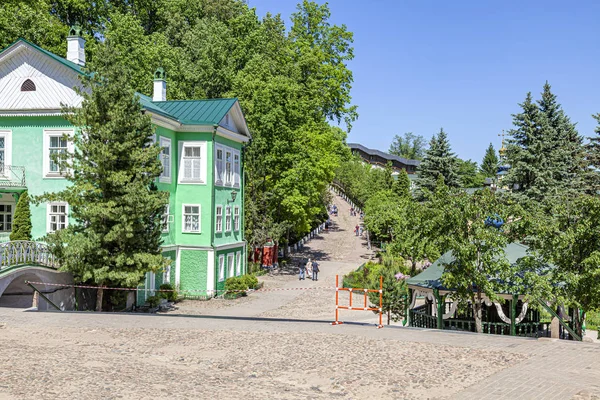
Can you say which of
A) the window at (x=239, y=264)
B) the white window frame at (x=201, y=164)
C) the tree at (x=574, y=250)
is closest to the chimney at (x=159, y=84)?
the white window frame at (x=201, y=164)

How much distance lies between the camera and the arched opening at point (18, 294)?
22703 millimetres

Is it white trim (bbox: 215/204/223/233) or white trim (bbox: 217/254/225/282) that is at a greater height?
white trim (bbox: 215/204/223/233)

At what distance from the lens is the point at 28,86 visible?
26.1m

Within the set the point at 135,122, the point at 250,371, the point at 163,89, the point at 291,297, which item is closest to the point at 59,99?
the point at 135,122

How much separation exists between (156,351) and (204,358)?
51.3 inches

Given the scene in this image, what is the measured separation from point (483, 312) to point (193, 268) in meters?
14.7

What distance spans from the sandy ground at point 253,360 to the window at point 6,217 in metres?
8.65

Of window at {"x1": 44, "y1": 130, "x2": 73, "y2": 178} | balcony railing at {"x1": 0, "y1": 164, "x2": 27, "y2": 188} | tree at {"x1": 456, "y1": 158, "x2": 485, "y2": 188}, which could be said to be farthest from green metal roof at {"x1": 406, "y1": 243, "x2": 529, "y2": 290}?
tree at {"x1": 456, "y1": 158, "x2": 485, "y2": 188}

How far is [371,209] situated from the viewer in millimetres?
55594

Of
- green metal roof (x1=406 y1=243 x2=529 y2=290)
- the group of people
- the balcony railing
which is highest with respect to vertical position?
the balcony railing

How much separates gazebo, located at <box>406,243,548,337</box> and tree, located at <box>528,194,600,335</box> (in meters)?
1.26

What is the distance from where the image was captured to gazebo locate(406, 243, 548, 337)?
19.4m

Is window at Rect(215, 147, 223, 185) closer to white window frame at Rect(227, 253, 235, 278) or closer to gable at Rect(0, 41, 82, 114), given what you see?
white window frame at Rect(227, 253, 235, 278)

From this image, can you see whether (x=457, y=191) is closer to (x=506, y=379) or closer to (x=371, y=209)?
(x=506, y=379)
